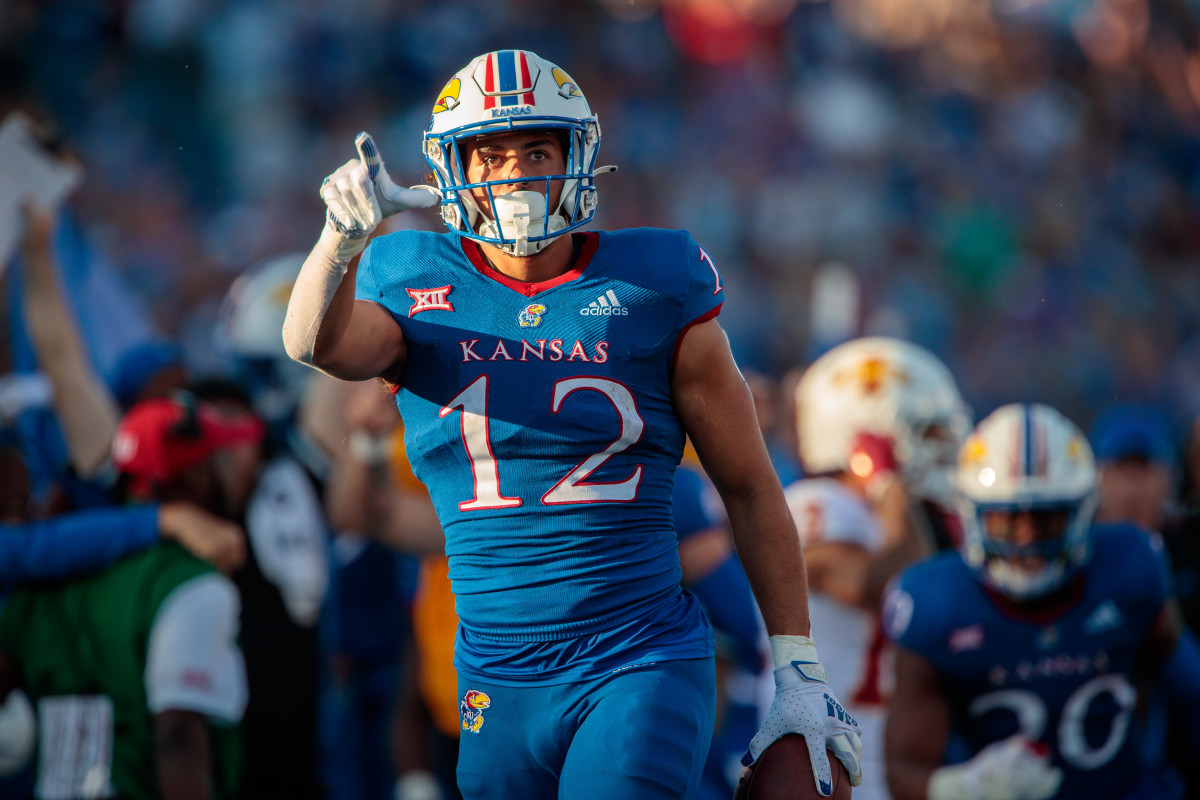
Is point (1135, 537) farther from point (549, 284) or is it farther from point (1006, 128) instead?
point (1006, 128)

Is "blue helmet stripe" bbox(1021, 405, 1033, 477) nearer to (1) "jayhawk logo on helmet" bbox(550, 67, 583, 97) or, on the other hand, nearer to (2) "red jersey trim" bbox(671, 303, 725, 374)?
(2) "red jersey trim" bbox(671, 303, 725, 374)

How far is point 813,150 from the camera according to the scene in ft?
42.1

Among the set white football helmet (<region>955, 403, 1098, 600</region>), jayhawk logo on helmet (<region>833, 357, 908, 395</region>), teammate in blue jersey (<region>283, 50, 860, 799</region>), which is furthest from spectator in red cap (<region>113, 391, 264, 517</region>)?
jayhawk logo on helmet (<region>833, 357, 908, 395</region>)

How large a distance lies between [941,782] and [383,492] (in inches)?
92.9

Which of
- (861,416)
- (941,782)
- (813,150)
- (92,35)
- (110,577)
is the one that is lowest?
(941,782)

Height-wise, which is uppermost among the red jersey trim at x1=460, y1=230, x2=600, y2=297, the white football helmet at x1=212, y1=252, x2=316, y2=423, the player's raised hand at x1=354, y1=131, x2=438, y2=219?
the white football helmet at x1=212, y1=252, x2=316, y2=423

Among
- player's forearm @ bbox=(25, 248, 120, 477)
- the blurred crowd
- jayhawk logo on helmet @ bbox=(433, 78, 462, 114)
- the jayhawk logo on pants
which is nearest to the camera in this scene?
the jayhawk logo on pants

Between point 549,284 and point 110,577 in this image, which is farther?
point 110,577

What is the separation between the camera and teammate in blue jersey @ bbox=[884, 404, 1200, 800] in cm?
470

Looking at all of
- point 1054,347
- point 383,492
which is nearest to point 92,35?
point 383,492

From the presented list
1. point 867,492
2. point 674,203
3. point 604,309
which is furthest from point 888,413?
point 674,203

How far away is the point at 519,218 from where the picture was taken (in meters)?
2.77

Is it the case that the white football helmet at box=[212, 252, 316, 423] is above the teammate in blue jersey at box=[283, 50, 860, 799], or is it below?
above

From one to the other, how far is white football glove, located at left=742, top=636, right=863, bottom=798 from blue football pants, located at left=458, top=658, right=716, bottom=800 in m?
0.13
